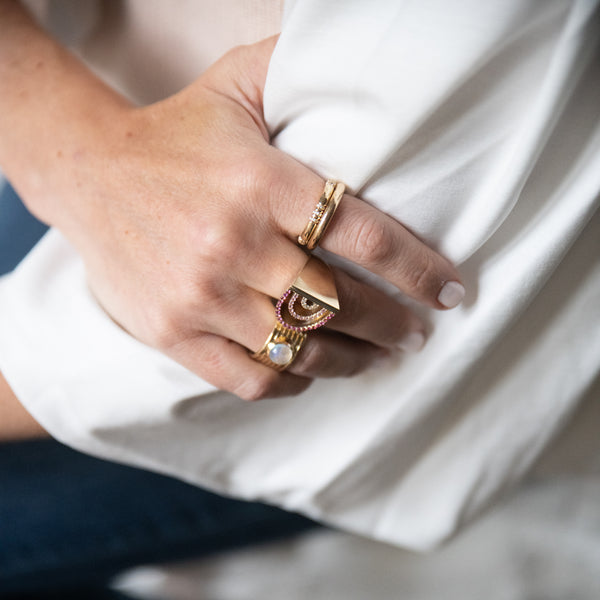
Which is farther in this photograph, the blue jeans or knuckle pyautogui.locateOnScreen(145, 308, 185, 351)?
the blue jeans

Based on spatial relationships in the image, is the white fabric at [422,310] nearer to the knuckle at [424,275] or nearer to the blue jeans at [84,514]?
the knuckle at [424,275]

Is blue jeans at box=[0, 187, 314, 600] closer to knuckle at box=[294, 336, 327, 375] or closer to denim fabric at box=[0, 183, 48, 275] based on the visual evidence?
denim fabric at box=[0, 183, 48, 275]

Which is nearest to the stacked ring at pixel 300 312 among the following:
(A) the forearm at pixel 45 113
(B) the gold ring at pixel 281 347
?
(B) the gold ring at pixel 281 347

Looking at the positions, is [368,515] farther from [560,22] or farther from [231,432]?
[560,22]

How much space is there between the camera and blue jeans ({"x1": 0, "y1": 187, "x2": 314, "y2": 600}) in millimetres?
851

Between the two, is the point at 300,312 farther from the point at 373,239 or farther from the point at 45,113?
the point at 45,113

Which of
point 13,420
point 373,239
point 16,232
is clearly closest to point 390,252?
point 373,239

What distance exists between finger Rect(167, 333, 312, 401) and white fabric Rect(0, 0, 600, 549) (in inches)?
1.5

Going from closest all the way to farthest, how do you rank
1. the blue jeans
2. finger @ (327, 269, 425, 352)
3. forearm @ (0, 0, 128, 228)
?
1. finger @ (327, 269, 425, 352)
2. forearm @ (0, 0, 128, 228)
3. the blue jeans

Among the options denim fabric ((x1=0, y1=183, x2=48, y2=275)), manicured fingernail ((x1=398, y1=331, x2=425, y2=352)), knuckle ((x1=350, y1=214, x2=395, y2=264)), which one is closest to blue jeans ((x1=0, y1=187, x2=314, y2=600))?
denim fabric ((x1=0, y1=183, x2=48, y2=275))

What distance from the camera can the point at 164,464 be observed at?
730 mm

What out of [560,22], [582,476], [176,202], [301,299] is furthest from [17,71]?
[582,476]

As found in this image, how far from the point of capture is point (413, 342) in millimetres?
604

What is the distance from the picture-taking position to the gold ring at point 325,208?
50 cm
